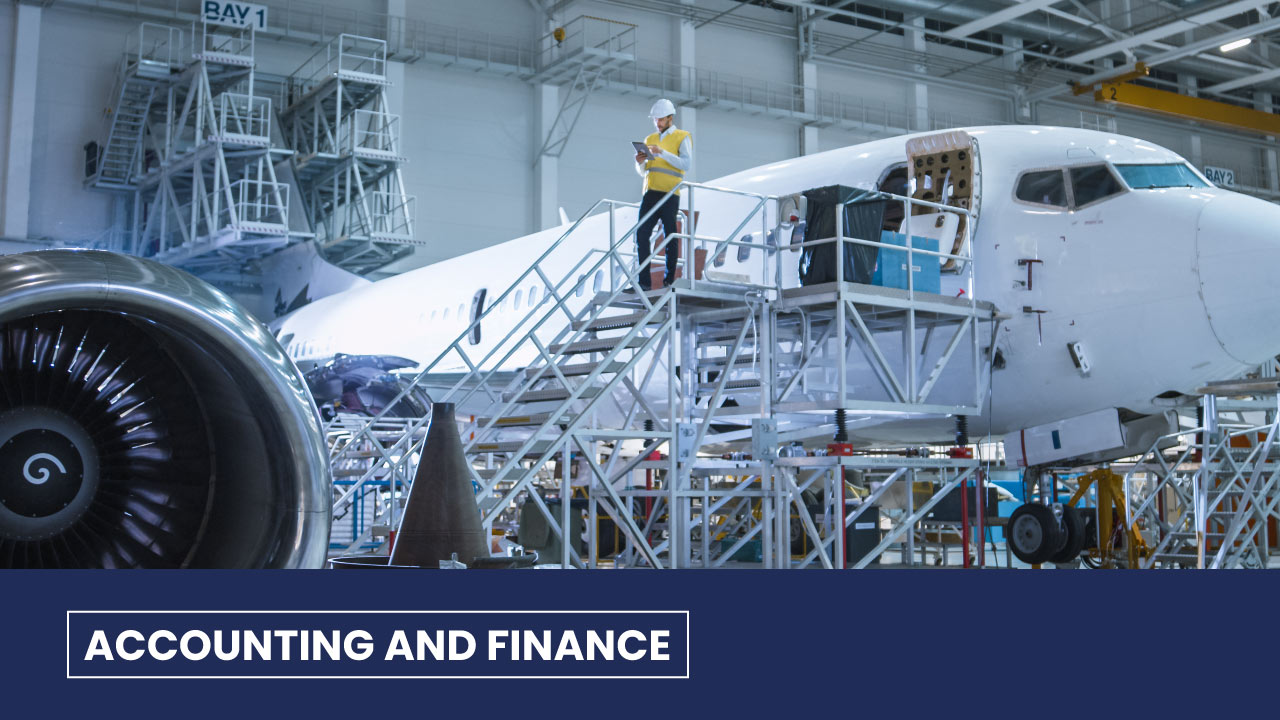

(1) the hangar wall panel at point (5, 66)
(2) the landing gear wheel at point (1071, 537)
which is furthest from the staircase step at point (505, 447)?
(1) the hangar wall panel at point (5, 66)

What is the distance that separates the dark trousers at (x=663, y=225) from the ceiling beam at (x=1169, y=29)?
26.5 metres

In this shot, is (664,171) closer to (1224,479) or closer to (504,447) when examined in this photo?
(504,447)

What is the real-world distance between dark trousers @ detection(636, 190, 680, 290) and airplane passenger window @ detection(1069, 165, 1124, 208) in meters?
3.30

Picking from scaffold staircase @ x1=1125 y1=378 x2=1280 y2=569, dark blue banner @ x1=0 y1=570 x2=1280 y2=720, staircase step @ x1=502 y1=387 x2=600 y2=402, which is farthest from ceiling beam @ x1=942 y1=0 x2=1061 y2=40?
dark blue banner @ x1=0 y1=570 x2=1280 y2=720

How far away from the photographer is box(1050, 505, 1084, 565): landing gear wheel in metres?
10.5

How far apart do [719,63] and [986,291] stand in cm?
2489

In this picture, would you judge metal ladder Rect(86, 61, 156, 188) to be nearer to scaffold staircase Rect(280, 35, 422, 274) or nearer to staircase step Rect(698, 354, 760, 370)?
scaffold staircase Rect(280, 35, 422, 274)

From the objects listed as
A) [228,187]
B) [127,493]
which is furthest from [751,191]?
[228,187]

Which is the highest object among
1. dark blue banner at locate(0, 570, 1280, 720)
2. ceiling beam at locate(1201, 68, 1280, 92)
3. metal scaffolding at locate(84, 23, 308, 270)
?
ceiling beam at locate(1201, 68, 1280, 92)

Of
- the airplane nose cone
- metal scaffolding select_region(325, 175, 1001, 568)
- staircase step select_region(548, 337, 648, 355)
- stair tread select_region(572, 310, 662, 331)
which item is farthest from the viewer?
stair tread select_region(572, 310, 662, 331)

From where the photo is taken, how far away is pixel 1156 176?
10117 mm

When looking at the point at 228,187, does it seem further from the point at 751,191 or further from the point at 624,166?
the point at 751,191

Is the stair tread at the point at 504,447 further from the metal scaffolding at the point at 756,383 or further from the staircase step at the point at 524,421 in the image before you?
the staircase step at the point at 524,421

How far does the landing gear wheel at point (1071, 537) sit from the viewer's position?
1054cm
